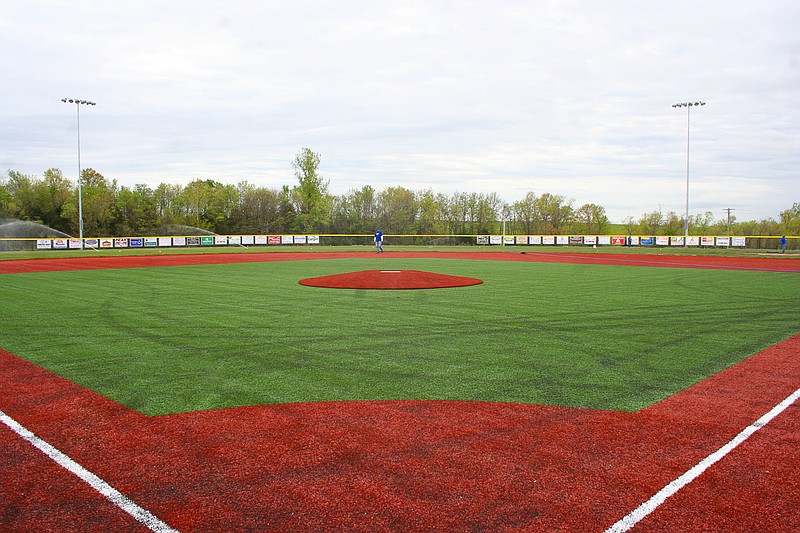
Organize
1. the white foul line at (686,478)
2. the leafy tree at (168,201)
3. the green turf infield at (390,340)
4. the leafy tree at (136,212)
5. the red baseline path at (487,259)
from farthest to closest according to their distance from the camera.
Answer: the leafy tree at (168,201), the leafy tree at (136,212), the red baseline path at (487,259), the green turf infield at (390,340), the white foul line at (686,478)

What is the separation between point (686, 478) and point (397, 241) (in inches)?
2623

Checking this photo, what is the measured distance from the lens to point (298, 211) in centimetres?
8662

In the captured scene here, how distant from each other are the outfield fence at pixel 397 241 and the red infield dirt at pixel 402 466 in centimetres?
4858

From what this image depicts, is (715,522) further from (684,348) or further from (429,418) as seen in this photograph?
(684,348)

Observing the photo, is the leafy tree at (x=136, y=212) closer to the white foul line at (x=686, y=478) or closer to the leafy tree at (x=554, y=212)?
the leafy tree at (x=554, y=212)

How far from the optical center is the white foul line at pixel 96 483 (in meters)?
3.32

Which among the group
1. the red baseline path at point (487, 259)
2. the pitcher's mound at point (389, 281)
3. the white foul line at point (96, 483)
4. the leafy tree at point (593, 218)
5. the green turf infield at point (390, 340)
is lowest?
the white foul line at point (96, 483)

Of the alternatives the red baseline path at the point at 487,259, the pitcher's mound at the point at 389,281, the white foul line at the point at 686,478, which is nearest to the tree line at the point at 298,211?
the red baseline path at the point at 487,259

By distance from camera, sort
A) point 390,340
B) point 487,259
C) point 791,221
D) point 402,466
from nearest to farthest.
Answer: point 402,466, point 390,340, point 487,259, point 791,221

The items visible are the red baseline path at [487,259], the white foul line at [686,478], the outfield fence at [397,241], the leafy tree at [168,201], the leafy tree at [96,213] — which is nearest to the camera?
the white foul line at [686,478]

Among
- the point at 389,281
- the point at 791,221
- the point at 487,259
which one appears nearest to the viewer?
the point at 389,281

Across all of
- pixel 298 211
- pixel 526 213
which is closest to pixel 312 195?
pixel 298 211

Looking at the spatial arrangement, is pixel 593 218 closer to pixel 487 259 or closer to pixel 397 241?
pixel 397 241

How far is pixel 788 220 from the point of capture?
70.0 m
